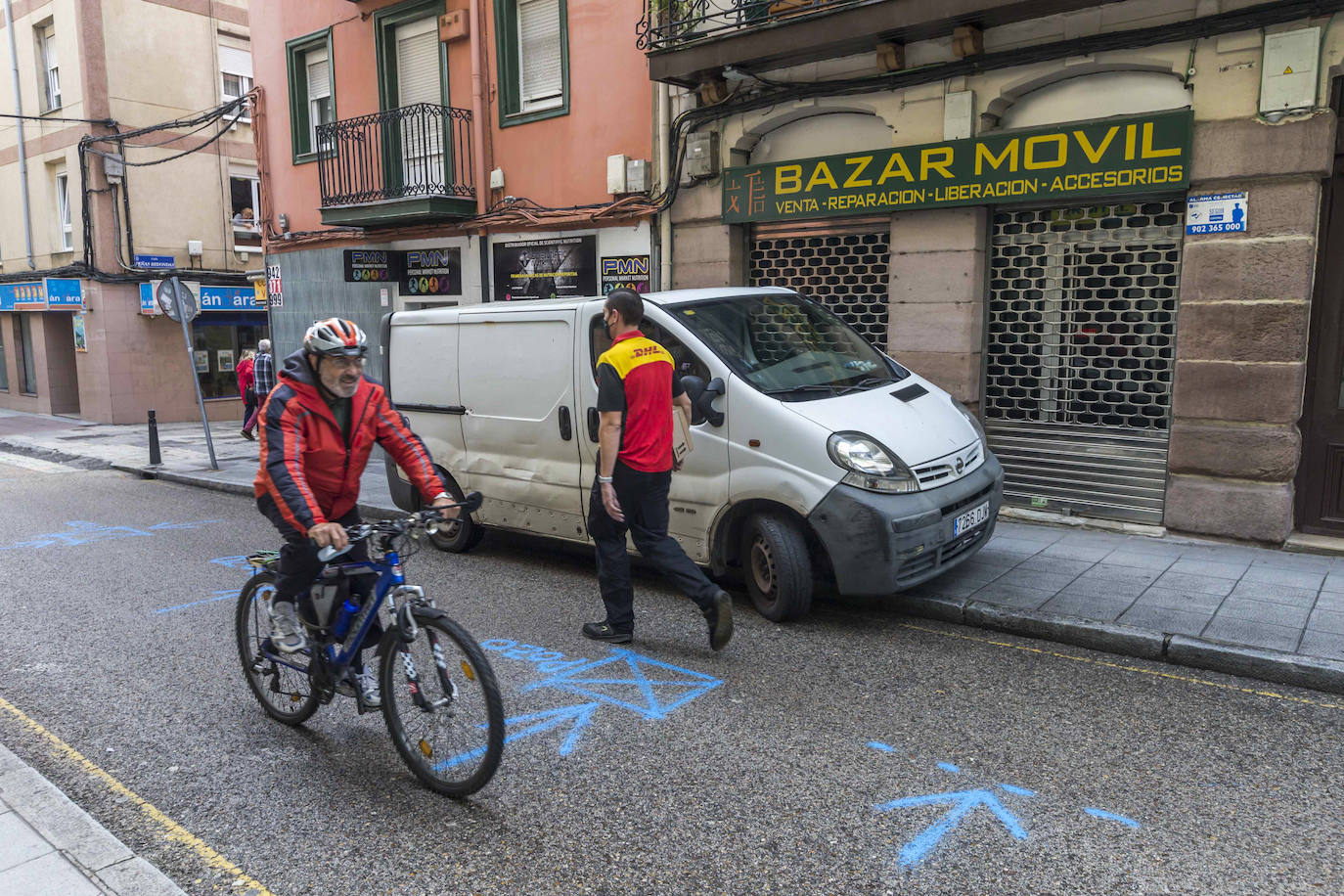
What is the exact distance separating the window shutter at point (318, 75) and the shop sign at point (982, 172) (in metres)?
8.42

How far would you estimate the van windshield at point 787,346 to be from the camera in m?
6.17

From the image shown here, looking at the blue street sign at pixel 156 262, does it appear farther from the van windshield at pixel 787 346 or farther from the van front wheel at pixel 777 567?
the van front wheel at pixel 777 567

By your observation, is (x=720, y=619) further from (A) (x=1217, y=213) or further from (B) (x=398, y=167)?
(B) (x=398, y=167)

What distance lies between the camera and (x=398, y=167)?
14.0 m

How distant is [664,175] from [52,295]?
53.4ft

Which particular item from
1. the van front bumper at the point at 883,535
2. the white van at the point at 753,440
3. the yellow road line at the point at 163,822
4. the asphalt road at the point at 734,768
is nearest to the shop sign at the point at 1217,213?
the white van at the point at 753,440

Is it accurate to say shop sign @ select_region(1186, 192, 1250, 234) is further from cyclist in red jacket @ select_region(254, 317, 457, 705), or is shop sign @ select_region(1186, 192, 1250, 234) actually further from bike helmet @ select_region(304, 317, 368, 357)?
bike helmet @ select_region(304, 317, 368, 357)

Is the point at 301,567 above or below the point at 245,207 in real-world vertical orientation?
below

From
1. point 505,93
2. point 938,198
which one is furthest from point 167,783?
point 505,93

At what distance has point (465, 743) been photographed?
3.69 m

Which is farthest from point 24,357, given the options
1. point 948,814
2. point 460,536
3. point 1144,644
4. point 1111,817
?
point 1111,817

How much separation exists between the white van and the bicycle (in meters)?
2.43

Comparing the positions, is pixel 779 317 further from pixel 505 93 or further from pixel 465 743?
pixel 505 93

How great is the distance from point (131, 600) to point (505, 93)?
8638 millimetres
